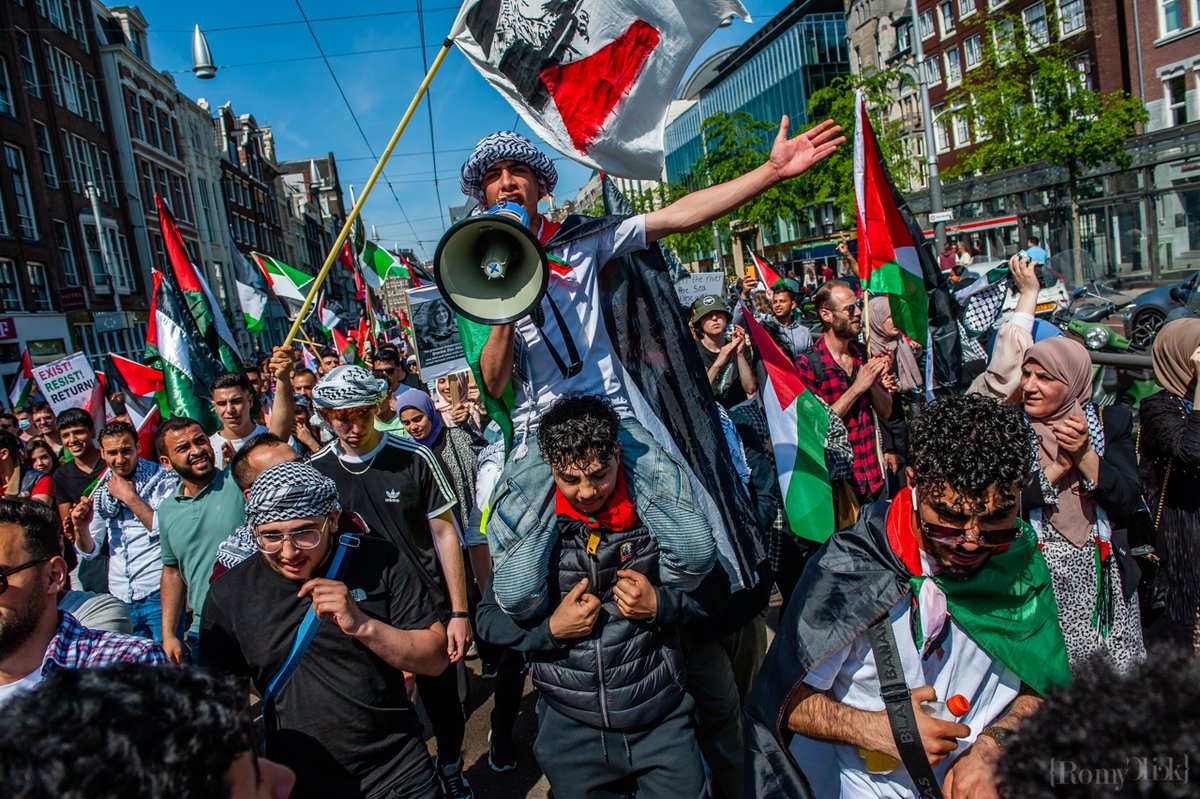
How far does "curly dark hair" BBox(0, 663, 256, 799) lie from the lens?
1.02 m

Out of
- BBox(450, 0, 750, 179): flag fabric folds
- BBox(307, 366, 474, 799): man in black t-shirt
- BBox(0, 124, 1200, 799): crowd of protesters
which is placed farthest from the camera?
BBox(307, 366, 474, 799): man in black t-shirt

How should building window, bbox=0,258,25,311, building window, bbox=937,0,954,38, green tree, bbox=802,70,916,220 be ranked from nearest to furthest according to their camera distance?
green tree, bbox=802,70,916,220 → building window, bbox=0,258,25,311 → building window, bbox=937,0,954,38

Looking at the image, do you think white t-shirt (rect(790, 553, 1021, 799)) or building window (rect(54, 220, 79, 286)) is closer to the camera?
white t-shirt (rect(790, 553, 1021, 799))

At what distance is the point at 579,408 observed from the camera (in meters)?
2.40

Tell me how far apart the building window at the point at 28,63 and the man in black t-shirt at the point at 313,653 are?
32501 mm

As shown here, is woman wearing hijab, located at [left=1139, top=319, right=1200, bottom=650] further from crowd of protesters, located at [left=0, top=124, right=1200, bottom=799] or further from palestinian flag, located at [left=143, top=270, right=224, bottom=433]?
palestinian flag, located at [left=143, top=270, right=224, bottom=433]

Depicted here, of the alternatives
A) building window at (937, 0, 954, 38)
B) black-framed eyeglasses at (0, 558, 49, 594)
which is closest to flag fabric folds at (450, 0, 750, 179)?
black-framed eyeglasses at (0, 558, 49, 594)

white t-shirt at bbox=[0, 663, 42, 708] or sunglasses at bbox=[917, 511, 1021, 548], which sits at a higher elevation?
sunglasses at bbox=[917, 511, 1021, 548]

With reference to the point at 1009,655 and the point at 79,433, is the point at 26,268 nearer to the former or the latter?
the point at 79,433

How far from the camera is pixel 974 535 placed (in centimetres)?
190

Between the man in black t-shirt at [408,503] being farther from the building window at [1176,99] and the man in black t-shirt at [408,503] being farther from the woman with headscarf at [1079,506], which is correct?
the building window at [1176,99]

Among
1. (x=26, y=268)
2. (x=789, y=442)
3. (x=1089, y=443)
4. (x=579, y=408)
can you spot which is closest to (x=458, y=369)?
(x=789, y=442)

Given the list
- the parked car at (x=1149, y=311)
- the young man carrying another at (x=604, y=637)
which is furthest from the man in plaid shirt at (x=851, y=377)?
the parked car at (x=1149, y=311)

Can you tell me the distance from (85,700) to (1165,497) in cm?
345
